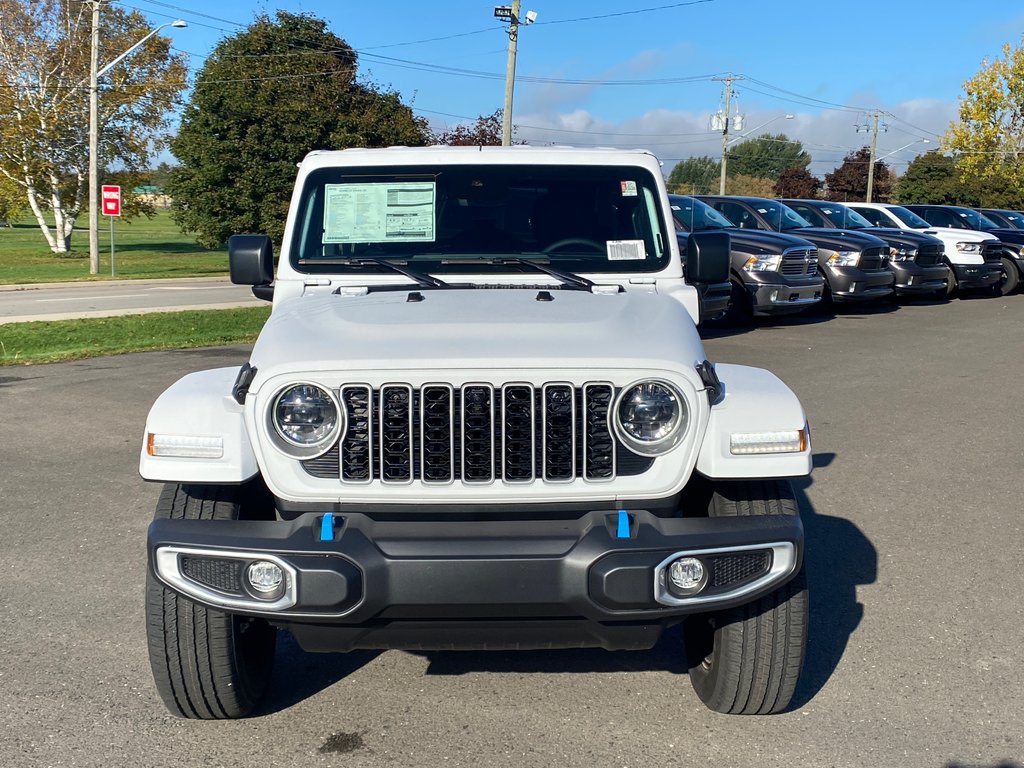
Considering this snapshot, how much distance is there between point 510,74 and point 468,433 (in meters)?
27.0

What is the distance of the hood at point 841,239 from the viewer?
1752 cm

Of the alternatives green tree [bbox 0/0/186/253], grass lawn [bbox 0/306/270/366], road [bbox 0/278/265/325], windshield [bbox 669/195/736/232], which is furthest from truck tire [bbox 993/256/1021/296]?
green tree [bbox 0/0/186/253]

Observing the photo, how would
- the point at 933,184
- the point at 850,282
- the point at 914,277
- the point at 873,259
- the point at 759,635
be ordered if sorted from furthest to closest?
the point at 933,184 < the point at 914,277 < the point at 873,259 < the point at 850,282 < the point at 759,635

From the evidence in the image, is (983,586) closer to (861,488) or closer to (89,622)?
(861,488)

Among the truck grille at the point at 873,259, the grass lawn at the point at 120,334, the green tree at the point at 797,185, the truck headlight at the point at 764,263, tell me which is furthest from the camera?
the green tree at the point at 797,185

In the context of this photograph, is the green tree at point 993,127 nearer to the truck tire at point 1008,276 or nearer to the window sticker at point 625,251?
the truck tire at point 1008,276

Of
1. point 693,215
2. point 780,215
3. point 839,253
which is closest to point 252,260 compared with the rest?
point 693,215

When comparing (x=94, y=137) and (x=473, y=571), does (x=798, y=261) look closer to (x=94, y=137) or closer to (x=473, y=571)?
(x=473, y=571)

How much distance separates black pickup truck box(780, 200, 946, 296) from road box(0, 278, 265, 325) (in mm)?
10752

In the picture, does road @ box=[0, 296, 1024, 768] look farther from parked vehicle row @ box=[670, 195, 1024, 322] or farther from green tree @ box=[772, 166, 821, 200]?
green tree @ box=[772, 166, 821, 200]

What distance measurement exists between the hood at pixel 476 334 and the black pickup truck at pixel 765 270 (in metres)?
11.6

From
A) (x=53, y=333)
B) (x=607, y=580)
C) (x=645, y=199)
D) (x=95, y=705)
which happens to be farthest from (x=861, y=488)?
(x=53, y=333)

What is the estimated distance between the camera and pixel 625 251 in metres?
4.50

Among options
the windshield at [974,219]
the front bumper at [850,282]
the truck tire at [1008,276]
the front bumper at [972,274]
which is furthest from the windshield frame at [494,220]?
the windshield at [974,219]
